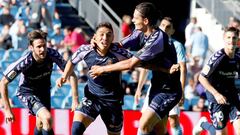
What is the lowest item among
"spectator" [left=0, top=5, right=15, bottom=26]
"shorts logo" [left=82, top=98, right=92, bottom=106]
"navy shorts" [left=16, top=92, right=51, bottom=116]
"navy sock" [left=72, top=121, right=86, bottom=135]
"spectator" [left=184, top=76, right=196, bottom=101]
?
"spectator" [left=184, top=76, right=196, bottom=101]

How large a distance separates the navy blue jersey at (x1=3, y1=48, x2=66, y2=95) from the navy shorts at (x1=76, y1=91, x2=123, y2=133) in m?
0.95

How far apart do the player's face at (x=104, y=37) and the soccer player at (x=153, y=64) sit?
1.23 feet

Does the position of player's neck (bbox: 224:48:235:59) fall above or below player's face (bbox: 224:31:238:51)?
below

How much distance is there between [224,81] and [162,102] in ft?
4.86

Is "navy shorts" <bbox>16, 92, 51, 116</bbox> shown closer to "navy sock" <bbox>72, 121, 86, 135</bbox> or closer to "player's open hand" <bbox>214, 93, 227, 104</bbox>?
A: "navy sock" <bbox>72, 121, 86, 135</bbox>

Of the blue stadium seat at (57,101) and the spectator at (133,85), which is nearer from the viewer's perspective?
the blue stadium seat at (57,101)

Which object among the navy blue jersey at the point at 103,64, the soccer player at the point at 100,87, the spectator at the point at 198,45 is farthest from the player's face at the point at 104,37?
the spectator at the point at 198,45

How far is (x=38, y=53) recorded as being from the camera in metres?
13.7

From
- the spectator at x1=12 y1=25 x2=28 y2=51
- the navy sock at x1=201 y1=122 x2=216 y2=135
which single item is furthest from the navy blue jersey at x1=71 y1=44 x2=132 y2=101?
the spectator at x1=12 y1=25 x2=28 y2=51

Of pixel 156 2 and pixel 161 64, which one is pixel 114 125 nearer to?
pixel 161 64

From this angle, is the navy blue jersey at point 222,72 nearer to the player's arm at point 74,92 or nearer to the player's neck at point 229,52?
the player's neck at point 229,52

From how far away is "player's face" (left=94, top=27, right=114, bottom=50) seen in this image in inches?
504

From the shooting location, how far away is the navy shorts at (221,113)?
46.0 feet

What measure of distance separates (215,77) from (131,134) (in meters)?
3.35
